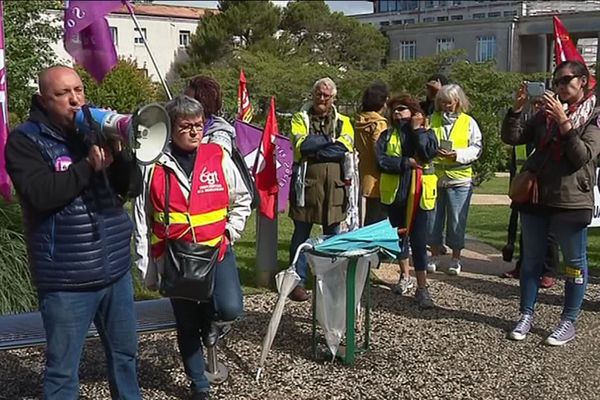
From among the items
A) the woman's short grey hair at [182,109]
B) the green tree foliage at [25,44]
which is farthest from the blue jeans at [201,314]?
the green tree foliage at [25,44]

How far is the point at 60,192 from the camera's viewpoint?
3.15 m

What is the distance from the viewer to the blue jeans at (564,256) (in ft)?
17.0

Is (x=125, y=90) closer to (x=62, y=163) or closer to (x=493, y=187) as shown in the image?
(x=493, y=187)

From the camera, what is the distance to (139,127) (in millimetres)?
3180

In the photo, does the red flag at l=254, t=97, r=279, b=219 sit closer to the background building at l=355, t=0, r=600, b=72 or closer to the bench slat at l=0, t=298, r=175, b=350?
the bench slat at l=0, t=298, r=175, b=350

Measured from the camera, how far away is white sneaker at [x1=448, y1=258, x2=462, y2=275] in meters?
7.39

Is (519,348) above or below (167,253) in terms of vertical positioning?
below

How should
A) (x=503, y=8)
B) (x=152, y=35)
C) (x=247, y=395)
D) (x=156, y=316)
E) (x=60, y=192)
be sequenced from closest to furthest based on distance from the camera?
(x=60, y=192) → (x=247, y=395) → (x=156, y=316) → (x=152, y=35) → (x=503, y=8)

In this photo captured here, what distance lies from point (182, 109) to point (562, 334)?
312cm

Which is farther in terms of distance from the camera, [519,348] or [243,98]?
[243,98]

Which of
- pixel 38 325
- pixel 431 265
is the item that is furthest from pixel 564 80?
pixel 38 325

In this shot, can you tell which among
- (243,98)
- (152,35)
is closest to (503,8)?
(152,35)

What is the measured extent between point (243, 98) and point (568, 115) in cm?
334

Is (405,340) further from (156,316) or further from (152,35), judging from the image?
(152,35)
